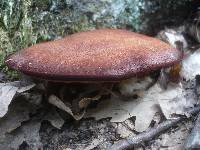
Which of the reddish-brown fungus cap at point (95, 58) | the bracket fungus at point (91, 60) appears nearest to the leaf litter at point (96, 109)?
the bracket fungus at point (91, 60)

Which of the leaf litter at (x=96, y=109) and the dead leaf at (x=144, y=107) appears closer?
the leaf litter at (x=96, y=109)

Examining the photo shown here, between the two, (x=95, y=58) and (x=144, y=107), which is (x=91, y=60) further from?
(x=144, y=107)

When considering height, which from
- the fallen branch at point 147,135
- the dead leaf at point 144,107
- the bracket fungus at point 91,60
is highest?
the bracket fungus at point 91,60

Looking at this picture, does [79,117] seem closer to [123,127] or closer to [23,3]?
[123,127]

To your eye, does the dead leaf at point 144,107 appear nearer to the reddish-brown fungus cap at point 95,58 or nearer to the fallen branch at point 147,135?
the fallen branch at point 147,135

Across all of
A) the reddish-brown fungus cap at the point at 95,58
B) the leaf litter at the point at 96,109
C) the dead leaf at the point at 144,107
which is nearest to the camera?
the reddish-brown fungus cap at the point at 95,58

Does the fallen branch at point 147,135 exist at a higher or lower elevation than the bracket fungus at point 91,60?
lower

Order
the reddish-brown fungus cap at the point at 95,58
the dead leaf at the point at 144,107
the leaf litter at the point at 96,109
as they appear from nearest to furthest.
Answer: the reddish-brown fungus cap at the point at 95,58 < the leaf litter at the point at 96,109 < the dead leaf at the point at 144,107
